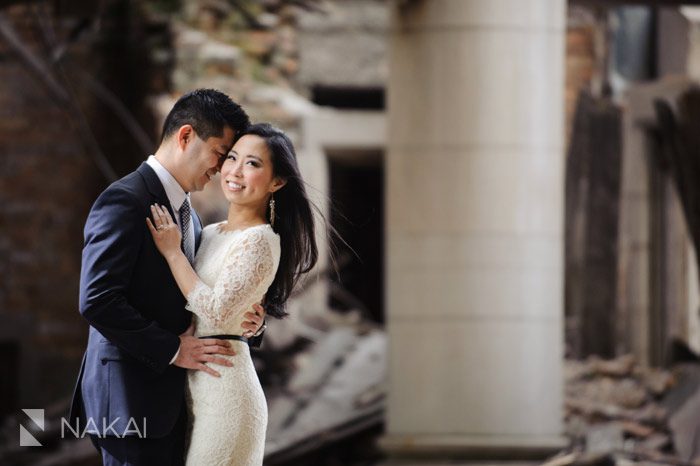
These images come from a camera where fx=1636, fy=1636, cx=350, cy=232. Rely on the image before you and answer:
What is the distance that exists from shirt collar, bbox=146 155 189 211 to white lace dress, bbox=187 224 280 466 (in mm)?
174

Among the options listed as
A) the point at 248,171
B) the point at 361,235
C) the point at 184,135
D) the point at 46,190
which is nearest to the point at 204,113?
the point at 184,135

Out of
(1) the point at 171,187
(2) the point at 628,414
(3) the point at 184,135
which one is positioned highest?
(3) the point at 184,135

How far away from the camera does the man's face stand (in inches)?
179

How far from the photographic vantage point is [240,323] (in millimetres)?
4535

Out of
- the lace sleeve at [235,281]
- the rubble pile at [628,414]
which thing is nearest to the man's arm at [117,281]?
the lace sleeve at [235,281]

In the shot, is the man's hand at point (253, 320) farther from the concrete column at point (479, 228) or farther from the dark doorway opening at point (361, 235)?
the dark doorway opening at point (361, 235)

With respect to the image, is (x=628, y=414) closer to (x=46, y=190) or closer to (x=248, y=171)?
(x=46, y=190)

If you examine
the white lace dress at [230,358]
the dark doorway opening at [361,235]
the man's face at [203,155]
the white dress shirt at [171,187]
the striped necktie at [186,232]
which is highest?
the man's face at [203,155]

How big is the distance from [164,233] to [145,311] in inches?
8.8

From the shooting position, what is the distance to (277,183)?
15.0 feet

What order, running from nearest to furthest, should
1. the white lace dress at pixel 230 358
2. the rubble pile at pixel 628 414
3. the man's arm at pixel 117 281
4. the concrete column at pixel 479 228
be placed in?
the man's arm at pixel 117 281 → the white lace dress at pixel 230 358 → the concrete column at pixel 479 228 → the rubble pile at pixel 628 414

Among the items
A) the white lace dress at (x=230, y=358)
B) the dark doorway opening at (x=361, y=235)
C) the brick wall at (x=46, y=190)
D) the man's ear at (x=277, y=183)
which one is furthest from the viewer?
the dark doorway opening at (x=361, y=235)

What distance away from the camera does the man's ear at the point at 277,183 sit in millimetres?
4555

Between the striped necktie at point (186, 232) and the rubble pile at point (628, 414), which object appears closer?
the striped necktie at point (186, 232)
